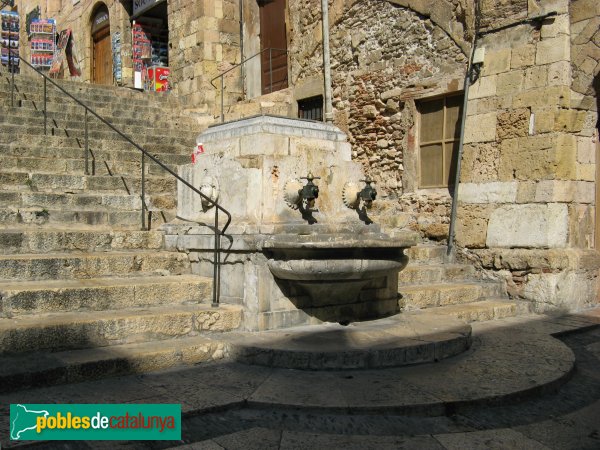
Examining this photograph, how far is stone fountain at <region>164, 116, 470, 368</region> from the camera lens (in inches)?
189

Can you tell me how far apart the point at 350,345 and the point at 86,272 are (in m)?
2.22

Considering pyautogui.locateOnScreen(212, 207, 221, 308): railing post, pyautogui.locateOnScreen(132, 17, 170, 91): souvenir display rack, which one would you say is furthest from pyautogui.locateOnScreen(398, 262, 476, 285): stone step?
pyautogui.locateOnScreen(132, 17, 170, 91): souvenir display rack

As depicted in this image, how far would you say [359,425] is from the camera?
3.53m

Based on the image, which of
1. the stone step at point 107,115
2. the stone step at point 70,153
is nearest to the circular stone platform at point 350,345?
the stone step at point 70,153

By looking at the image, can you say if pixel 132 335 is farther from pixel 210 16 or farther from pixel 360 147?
pixel 210 16

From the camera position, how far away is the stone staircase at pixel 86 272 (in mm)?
4059

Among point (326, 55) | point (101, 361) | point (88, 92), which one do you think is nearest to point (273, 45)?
point (326, 55)

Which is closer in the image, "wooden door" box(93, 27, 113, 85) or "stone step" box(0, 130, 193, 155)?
"stone step" box(0, 130, 193, 155)

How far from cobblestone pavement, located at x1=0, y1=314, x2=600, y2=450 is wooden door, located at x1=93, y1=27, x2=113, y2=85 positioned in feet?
50.9

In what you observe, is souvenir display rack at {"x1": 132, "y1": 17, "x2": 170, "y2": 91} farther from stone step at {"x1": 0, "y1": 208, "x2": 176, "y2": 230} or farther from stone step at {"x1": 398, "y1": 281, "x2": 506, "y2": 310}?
stone step at {"x1": 398, "y1": 281, "x2": 506, "y2": 310}

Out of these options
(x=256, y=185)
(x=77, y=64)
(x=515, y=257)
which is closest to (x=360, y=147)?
(x=515, y=257)

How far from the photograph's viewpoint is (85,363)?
3.89 meters

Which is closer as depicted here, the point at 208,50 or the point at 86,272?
the point at 86,272

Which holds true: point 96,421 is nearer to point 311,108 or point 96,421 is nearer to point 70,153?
point 70,153
